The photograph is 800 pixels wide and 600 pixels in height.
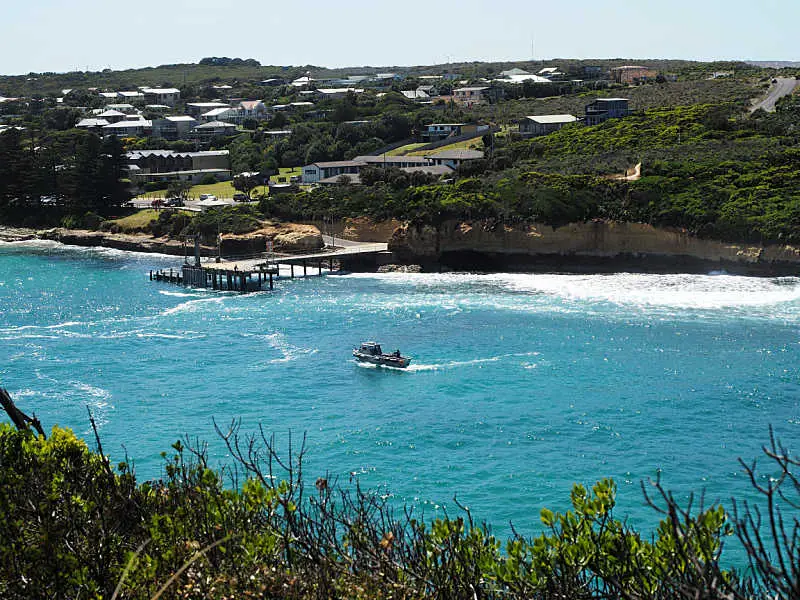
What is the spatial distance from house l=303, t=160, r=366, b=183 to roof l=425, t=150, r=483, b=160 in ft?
30.4

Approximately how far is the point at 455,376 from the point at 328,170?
70.2 metres

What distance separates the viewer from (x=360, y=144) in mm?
129375

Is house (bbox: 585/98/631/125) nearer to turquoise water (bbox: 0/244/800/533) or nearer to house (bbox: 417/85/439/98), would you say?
turquoise water (bbox: 0/244/800/533)

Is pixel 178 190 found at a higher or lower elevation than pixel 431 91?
lower

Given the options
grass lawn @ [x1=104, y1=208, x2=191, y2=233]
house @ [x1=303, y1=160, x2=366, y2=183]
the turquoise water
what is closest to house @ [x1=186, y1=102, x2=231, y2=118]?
house @ [x1=303, y1=160, x2=366, y2=183]

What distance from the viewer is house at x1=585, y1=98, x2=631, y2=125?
412ft

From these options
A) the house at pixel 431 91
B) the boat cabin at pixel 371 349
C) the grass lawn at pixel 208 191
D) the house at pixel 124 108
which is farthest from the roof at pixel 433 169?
the house at pixel 124 108

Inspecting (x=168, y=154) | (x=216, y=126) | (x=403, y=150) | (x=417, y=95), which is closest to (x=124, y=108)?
(x=216, y=126)

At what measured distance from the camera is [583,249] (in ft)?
273

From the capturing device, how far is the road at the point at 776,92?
12143 cm

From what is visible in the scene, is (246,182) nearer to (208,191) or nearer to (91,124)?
(208,191)

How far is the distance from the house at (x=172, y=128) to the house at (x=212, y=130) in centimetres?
311

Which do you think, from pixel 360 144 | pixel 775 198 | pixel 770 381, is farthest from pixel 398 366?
pixel 360 144

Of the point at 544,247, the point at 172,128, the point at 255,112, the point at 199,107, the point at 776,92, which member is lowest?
the point at 544,247
